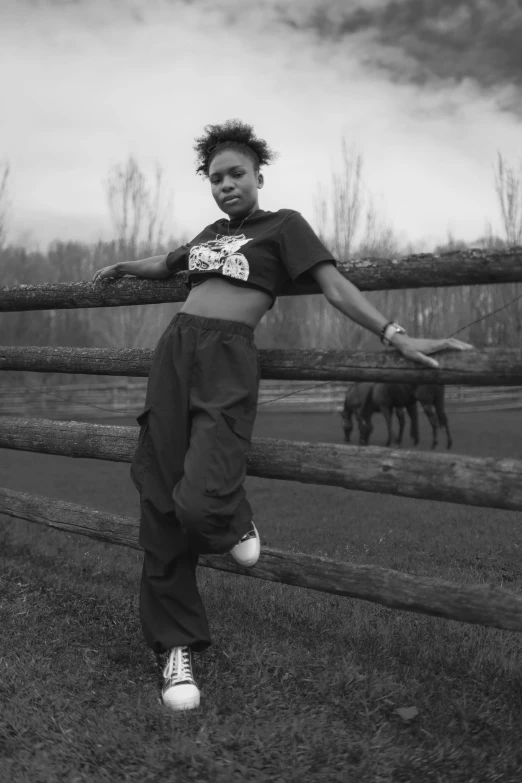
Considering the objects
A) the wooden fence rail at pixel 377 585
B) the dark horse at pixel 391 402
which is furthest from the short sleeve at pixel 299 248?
the dark horse at pixel 391 402

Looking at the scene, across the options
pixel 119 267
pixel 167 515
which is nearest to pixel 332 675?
pixel 167 515

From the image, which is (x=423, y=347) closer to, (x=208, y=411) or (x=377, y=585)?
(x=208, y=411)

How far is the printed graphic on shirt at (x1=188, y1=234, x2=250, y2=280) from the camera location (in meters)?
2.99

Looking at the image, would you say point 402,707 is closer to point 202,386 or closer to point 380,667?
point 380,667

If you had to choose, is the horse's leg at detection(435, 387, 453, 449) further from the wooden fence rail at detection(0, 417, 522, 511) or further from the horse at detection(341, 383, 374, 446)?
the wooden fence rail at detection(0, 417, 522, 511)

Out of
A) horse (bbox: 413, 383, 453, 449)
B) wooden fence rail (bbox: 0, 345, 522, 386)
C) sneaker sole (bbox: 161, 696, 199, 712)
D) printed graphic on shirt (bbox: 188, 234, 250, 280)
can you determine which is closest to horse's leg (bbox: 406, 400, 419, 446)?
horse (bbox: 413, 383, 453, 449)

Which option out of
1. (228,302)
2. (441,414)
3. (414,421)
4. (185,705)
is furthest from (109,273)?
(414,421)

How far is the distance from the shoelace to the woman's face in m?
1.85

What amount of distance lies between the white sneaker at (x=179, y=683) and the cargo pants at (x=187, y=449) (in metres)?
0.05

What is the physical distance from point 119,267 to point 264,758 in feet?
7.86

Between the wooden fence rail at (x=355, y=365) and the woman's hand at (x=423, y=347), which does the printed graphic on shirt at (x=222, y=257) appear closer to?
the wooden fence rail at (x=355, y=365)

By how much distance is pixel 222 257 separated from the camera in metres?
3.05

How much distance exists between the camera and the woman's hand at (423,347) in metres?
2.75

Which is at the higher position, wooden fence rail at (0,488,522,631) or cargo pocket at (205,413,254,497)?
cargo pocket at (205,413,254,497)
